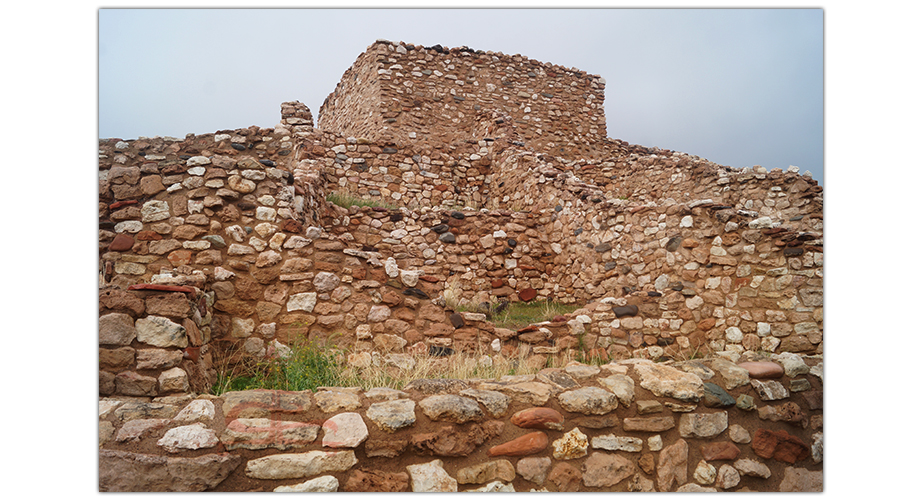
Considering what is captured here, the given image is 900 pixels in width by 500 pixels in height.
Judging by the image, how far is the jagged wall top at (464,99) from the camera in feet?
44.0

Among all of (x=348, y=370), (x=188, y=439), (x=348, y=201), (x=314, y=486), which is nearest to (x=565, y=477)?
(x=314, y=486)

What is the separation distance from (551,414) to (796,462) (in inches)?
75.5

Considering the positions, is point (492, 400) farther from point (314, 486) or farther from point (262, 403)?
point (262, 403)

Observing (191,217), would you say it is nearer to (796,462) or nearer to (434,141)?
(796,462)

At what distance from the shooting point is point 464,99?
14352mm

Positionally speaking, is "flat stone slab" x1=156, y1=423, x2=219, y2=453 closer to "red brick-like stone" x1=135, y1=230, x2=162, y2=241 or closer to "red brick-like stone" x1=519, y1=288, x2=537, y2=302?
"red brick-like stone" x1=135, y1=230, x2=162, y2=241

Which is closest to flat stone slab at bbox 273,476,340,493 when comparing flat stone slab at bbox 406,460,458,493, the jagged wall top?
flat stone slab at bbox 406,460,458,493

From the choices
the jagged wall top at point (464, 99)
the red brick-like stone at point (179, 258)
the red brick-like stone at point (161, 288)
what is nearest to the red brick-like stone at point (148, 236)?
the red brick-like stone at point (179, 258)

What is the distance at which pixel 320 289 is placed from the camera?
4961mm

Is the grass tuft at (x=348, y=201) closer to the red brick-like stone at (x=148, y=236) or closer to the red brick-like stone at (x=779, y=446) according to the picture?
the red brick-like stone at (x=148, y=236)

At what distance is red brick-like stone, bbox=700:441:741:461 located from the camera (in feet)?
11.2

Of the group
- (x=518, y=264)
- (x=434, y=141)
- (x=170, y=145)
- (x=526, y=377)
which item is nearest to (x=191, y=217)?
(x=170, y=145)

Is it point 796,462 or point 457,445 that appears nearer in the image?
point 457,445

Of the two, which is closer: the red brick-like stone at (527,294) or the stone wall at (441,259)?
the stone wall at (441,259)
